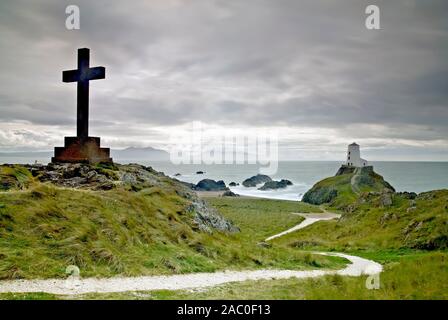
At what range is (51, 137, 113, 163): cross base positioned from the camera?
70.0ft

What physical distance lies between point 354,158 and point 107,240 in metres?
104

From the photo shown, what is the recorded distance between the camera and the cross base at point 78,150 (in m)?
21.3

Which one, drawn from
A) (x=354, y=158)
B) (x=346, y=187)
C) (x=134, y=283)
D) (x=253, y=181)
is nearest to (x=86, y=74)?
(x=134, y=283)

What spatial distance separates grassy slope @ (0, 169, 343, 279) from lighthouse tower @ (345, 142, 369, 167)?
301 feet

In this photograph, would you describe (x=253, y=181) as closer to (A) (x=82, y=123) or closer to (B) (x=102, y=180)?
(B) (x=102, y=180)

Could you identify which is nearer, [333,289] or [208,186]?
[333,289]

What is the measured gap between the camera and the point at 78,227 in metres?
15.0

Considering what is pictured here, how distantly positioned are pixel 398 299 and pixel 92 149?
17369mm

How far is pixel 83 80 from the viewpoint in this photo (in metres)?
21.2

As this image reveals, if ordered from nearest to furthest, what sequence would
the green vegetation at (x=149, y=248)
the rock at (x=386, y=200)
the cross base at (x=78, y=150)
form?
the green vegetation at (x=149, y=248) → the cross base at (x=78, y=150) → the rock at (x=386, y=200)

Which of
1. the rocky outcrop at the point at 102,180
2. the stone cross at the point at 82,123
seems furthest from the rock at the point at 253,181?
the stone cross at the point at 82,123

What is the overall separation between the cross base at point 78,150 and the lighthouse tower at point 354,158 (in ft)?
311

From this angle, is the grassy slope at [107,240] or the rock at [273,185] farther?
the rock at [273,185]

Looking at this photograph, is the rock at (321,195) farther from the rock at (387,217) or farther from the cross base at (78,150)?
the cross base at (78,150)
